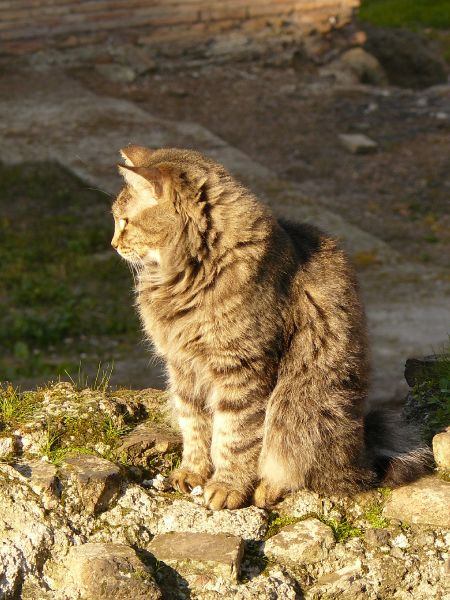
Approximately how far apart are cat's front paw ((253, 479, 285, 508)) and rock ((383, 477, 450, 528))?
1.40 feet

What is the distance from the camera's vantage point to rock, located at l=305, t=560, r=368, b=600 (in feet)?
11.4

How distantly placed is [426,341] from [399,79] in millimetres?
9457

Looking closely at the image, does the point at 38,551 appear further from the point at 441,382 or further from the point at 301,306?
the point at 441,382

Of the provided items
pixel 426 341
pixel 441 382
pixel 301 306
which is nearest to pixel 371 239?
pixel 426 341

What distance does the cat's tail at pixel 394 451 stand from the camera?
3949mm

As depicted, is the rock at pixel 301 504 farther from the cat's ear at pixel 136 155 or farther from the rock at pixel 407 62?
the rock at pixel 407 62

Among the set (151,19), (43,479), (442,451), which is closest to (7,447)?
(43,479)

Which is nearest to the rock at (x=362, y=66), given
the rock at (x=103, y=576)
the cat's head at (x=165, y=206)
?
the cat's head at (x=165, y=206)

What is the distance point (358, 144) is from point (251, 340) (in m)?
9.57

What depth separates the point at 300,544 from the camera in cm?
364

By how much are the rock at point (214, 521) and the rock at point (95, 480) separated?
0.72 ft

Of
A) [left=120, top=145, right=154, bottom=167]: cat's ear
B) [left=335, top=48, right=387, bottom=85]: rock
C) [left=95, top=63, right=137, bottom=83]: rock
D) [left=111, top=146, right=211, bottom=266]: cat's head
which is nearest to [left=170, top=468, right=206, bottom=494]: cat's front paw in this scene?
[left=111, top=146, right=211, bottom=266]: cat's head

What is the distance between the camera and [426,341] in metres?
8.22


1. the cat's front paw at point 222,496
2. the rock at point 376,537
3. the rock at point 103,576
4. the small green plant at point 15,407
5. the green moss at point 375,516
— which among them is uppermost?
the small green plant at point 15,407
